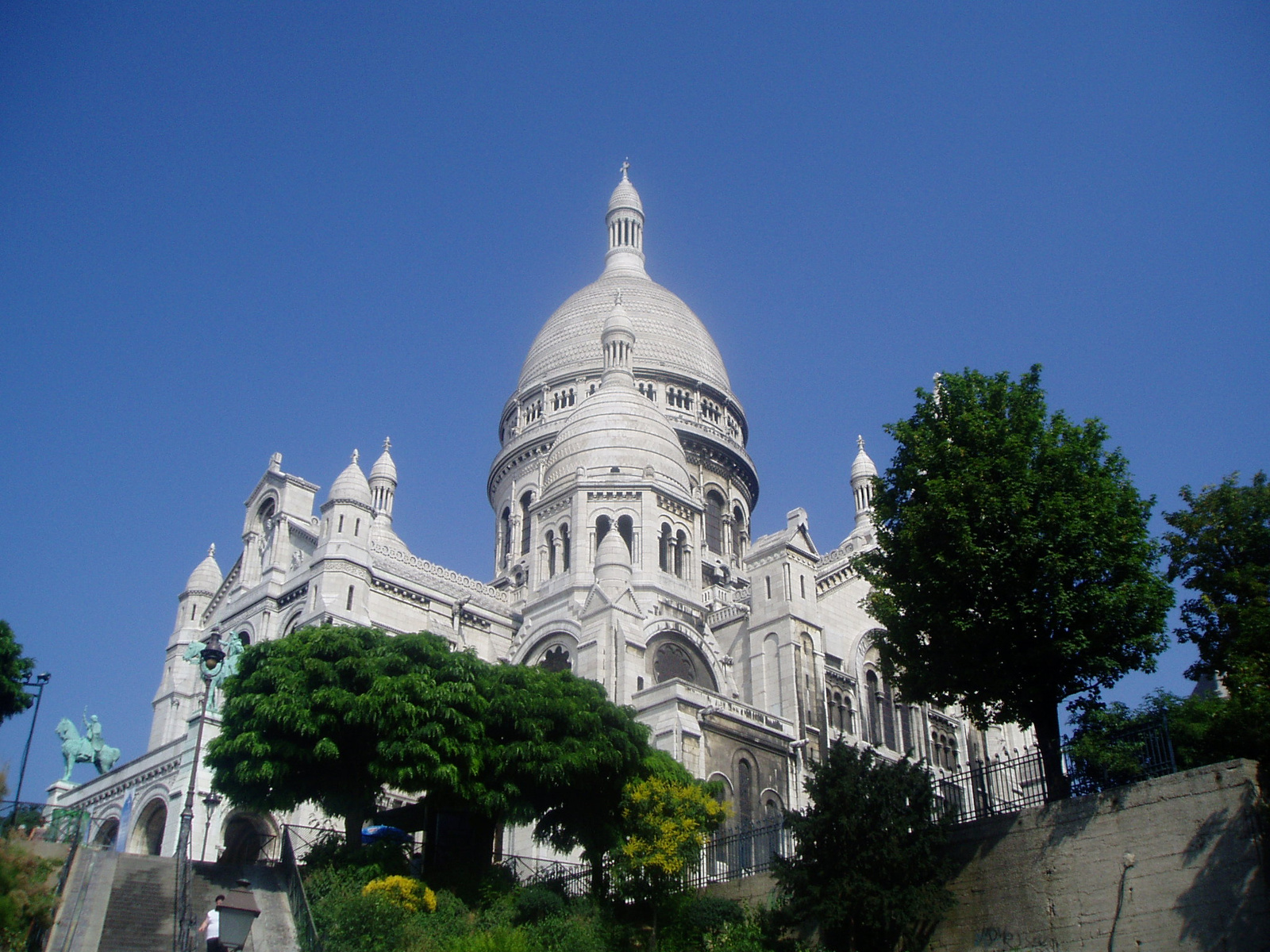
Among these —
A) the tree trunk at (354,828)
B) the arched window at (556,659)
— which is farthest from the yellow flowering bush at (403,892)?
the arched window at (556,659)

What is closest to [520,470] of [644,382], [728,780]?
[644,382]

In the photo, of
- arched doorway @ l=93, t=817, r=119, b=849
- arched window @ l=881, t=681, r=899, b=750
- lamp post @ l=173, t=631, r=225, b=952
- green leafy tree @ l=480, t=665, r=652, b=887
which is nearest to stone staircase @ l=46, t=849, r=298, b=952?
lamp post @ l=173, t=631, r=225, b=952

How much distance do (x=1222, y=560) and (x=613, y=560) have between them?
24.4 meters

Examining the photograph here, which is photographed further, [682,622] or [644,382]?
[644,382]

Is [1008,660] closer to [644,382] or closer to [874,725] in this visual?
[874,725]

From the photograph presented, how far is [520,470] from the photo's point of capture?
69.9 metres

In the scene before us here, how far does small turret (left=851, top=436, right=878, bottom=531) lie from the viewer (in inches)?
2598

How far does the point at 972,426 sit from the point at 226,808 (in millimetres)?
26169

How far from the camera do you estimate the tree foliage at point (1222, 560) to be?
27.0m

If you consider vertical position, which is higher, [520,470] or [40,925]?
[520,470]

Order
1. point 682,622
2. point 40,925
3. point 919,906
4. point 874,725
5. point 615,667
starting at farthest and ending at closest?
point 874,725, point 682,622, point 615,667, point 40,925, point 919,906

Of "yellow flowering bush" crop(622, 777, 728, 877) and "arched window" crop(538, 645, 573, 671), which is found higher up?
"arched window" crop(538, 645, 573, 671)

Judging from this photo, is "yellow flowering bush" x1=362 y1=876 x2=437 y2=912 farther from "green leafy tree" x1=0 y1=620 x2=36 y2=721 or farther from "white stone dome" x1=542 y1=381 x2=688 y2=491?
"white stone dome" x1=542 y1=381 x2=688 y2=491

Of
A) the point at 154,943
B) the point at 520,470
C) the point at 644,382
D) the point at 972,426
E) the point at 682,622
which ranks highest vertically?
the point at 644,382
